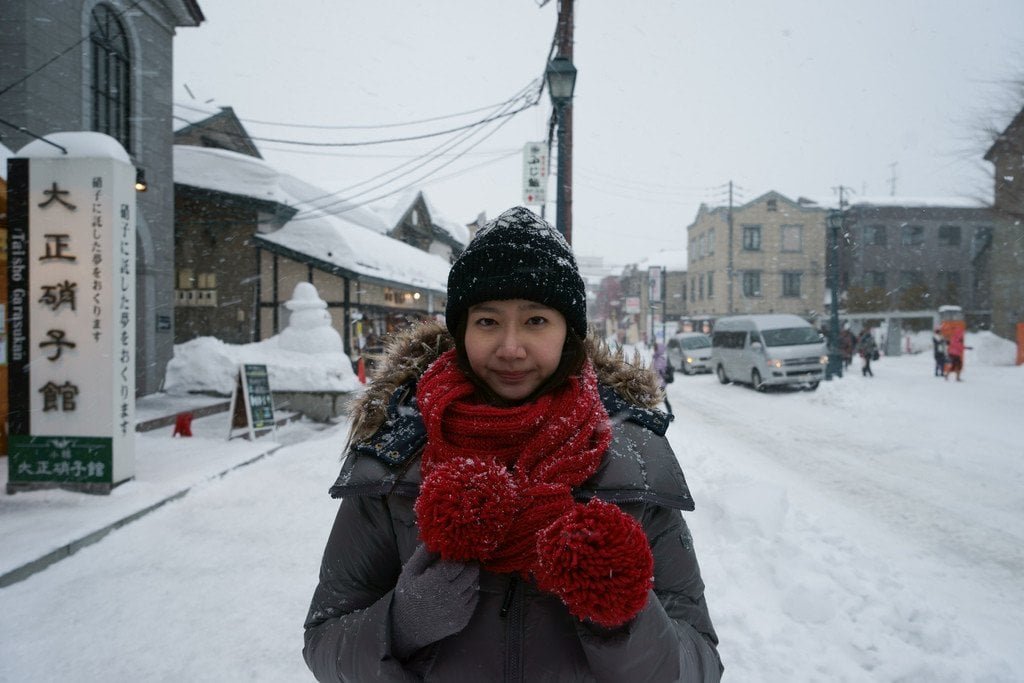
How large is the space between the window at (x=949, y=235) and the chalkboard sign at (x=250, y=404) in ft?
159

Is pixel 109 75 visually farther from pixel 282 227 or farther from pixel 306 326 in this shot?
pixel 306 326

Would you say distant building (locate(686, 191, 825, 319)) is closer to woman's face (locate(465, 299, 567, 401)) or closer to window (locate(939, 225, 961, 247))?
window (locate(939, 225, 961, 247))

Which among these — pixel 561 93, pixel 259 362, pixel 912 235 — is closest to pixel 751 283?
pixel 912 235

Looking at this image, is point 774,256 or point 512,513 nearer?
point 512,513

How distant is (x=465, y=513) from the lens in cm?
113

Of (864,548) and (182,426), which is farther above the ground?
(182,426)

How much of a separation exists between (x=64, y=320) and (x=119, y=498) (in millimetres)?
1996

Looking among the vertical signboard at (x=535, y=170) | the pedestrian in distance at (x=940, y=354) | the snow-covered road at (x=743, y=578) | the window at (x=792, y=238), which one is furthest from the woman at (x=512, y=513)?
the window at (x=792, y=238)

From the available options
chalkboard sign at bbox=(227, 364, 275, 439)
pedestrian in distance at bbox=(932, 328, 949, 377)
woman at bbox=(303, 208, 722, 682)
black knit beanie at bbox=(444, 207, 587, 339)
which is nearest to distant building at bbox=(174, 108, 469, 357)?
chalkboard sign at bbox=(227, 364, 275, 439)

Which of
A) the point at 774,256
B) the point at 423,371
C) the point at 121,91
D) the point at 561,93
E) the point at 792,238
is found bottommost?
the point at 423,371

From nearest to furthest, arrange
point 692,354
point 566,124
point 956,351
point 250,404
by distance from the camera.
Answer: point 566,124
point 250,404
point 956,351
point 692,354

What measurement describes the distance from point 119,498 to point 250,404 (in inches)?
134

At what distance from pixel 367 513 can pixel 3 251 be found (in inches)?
354

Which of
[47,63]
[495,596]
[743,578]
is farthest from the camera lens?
[47,63]
